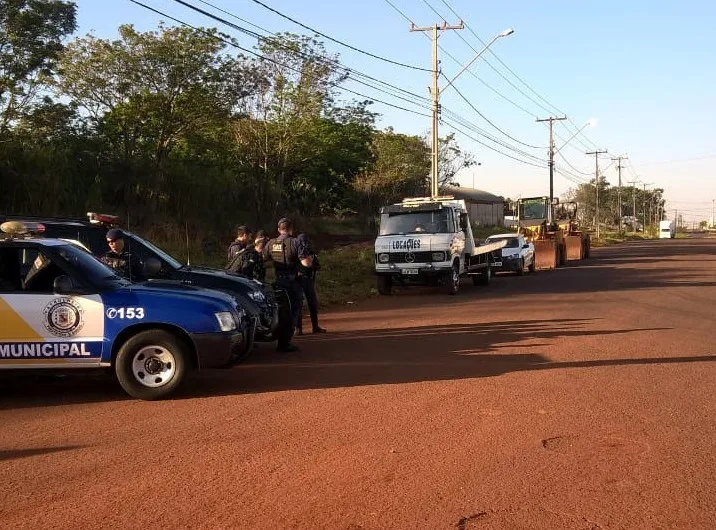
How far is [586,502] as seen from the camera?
14.8ft

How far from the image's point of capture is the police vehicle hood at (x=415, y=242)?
18453 mm

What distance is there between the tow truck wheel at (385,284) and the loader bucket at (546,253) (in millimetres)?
14188

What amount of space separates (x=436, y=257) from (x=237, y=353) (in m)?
11.4

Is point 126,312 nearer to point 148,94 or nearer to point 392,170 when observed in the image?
point 148,94

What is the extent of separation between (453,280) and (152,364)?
12.7 meters

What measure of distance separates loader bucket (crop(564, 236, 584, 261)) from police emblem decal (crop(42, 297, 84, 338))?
3355cm

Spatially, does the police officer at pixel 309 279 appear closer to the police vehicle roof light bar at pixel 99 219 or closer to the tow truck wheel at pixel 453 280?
the police vehicle roof light bar at pixel 99 219

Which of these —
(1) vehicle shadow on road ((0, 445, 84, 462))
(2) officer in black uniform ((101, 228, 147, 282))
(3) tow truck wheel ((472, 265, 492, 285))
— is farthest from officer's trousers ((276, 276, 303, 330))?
(3) tow truck wheel ((472, 265, 492, 285))

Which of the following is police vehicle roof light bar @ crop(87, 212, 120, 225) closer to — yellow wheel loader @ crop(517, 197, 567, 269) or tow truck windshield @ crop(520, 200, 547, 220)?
yellow wheel loader @ crop(517, 197, 567, 269)

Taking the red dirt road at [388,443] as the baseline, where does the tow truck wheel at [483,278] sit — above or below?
above

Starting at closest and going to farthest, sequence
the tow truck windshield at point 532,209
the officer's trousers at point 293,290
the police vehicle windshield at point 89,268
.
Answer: the police vehicle windshield at point 89,268, the officer's trousers at point 293,290, the tow truck windshield at point 532,209

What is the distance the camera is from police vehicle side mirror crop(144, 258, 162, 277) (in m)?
9.53

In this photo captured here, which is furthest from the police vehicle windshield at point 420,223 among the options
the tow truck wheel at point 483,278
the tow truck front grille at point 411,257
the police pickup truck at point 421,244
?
the tow truck wheel at point 483,278

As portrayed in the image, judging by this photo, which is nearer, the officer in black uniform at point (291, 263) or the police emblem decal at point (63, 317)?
the police emblem decal at point (63, 317)
